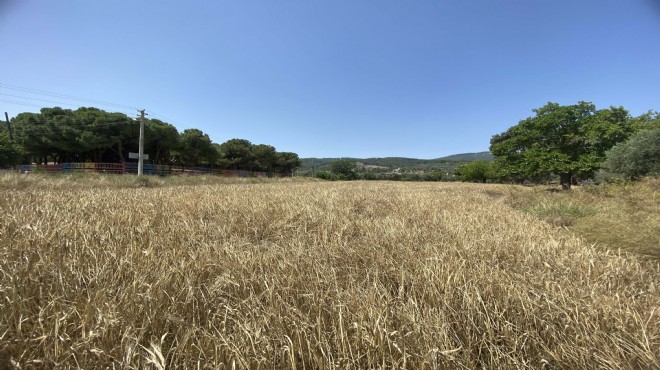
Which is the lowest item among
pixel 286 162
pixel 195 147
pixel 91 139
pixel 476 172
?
pixel 286 162

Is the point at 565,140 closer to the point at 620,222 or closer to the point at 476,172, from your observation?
the point at 620,222

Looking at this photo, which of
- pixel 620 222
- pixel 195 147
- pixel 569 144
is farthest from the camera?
pixel 195 147

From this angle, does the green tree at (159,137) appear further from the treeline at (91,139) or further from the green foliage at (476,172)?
the green foliage at (476,172)

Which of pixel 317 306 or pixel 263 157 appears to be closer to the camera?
pixel 317 306

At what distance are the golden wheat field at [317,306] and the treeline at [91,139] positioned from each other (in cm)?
Result: 4211

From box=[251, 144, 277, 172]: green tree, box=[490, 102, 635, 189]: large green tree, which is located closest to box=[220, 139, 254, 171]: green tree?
box=[251, 144, 277, 172]: green tree

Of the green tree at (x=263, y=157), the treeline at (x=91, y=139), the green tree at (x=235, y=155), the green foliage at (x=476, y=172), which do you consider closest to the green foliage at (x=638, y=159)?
the treeline at (x=91, y=139)

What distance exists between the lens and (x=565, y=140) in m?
19.1

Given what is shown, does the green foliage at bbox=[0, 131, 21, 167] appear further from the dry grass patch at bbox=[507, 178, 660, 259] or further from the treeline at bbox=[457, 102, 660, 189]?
the treeline at bbox=[457, 102, 660, 189]

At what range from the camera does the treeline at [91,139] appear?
33812mm

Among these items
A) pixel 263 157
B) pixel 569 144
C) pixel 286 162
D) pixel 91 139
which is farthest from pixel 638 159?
pixel 286 162

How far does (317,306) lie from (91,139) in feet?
146

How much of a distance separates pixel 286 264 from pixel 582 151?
25.0 metres

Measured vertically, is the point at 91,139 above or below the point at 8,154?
above
